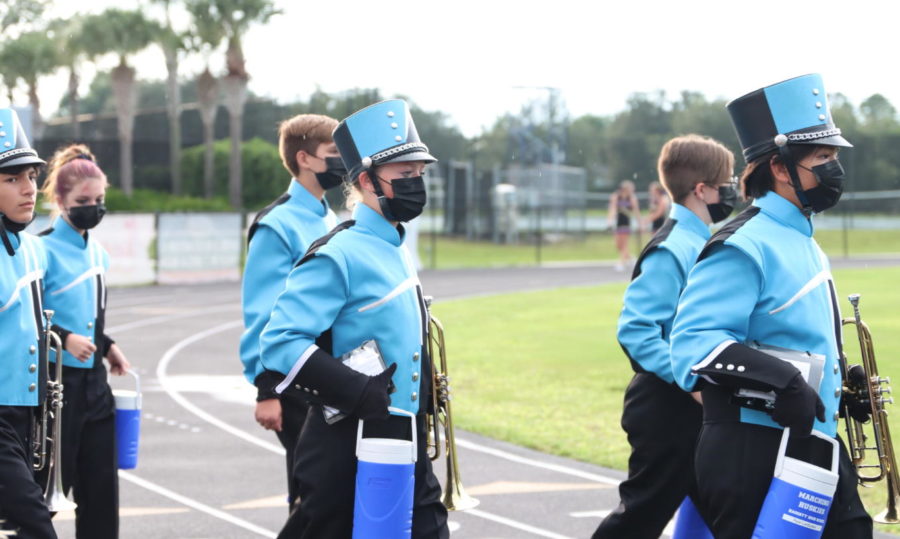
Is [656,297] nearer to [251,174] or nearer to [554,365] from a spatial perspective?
[554,365]

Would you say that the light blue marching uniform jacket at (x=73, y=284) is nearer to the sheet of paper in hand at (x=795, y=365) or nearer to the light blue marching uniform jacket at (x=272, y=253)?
the light blue marching uniform jacket at (x=272, y=253)

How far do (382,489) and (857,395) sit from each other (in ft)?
5.17

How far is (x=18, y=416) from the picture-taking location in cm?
521

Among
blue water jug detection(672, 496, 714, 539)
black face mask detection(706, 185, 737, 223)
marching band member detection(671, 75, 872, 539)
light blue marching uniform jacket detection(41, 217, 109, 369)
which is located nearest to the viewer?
marching band member detection(671, 75, 872, 539)

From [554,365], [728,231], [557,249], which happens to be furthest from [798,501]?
[557,249]

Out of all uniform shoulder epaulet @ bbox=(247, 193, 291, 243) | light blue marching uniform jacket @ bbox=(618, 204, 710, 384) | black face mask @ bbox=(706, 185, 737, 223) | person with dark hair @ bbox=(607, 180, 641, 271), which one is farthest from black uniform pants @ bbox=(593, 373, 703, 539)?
person with dark hair @ bbox=(607, 180, 641, 271)

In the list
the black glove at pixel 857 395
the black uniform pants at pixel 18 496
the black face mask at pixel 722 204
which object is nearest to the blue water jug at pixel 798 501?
the black glove at pixel 857 395

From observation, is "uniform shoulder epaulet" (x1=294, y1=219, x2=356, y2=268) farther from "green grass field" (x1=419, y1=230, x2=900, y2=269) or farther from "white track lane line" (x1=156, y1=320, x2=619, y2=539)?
"green grass field" (x1=419, y1=230, x2=900, y2=269)

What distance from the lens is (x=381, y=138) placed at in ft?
15.3

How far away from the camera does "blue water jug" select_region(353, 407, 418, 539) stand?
4.33m

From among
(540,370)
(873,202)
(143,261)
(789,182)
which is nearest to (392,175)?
(789,182)

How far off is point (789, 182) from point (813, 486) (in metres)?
0.95

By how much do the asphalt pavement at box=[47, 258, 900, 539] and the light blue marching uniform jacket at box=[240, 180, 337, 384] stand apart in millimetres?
2093

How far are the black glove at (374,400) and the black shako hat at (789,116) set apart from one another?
1.39m
